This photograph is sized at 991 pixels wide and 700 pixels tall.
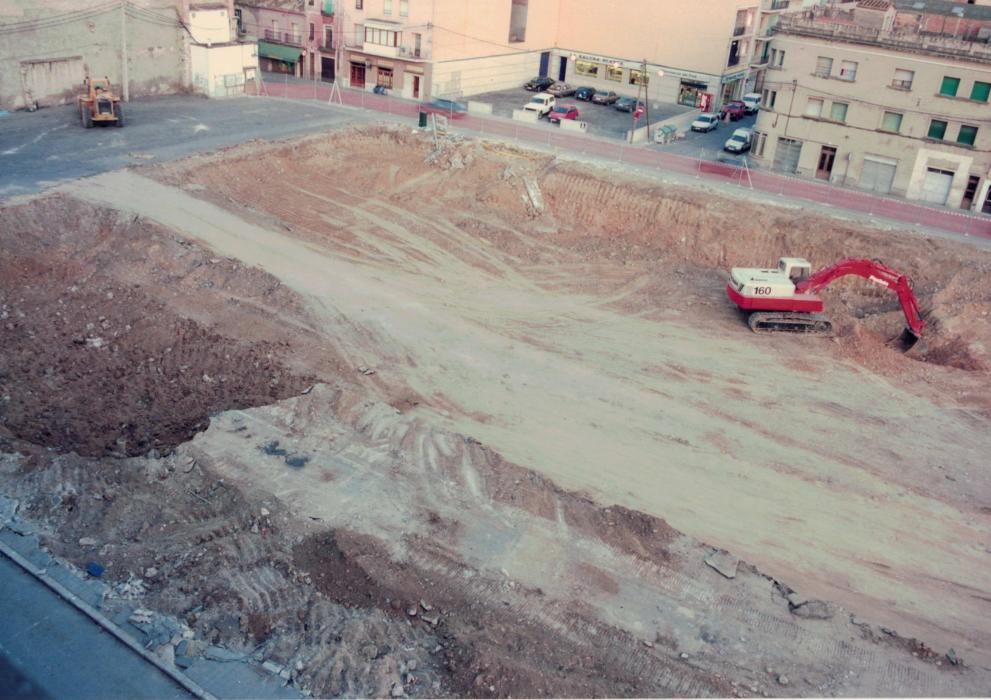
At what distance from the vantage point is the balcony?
→ 61.1 meters

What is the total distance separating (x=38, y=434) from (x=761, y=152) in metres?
36.8

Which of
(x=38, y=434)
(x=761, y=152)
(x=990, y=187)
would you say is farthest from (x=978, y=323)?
(x=38, y=434)

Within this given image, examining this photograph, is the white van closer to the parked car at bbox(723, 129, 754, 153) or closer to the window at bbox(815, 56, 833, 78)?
the parked car at bbox(723, 129, 754, 153)

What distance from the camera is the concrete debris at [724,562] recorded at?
19094 millimetres

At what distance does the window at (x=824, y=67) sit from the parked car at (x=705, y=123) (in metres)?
10.1

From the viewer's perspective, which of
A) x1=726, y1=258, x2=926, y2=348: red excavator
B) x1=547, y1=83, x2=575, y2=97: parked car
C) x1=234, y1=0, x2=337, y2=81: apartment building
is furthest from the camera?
x1=547, y1=83, x2=575, y2=97: parked car

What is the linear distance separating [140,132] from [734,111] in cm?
3599

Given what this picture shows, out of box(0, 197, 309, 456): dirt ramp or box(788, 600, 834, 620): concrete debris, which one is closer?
box(788, 600, 834, 620): concrete debris

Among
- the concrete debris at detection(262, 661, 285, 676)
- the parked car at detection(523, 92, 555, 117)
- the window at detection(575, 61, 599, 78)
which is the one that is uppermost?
the window at detection(575, 61, 599, 78)

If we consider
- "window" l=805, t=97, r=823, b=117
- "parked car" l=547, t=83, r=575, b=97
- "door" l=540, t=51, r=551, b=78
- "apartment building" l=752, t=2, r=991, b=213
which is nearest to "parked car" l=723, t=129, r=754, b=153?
"apartment building" l=752, t=2, r=991, b=213

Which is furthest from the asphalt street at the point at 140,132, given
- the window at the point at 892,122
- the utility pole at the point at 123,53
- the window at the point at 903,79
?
the window at the point at 903,79

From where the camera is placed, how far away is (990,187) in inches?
1596

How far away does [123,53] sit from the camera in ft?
154

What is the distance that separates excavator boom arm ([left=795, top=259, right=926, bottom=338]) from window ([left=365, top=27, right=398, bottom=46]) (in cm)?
3494
